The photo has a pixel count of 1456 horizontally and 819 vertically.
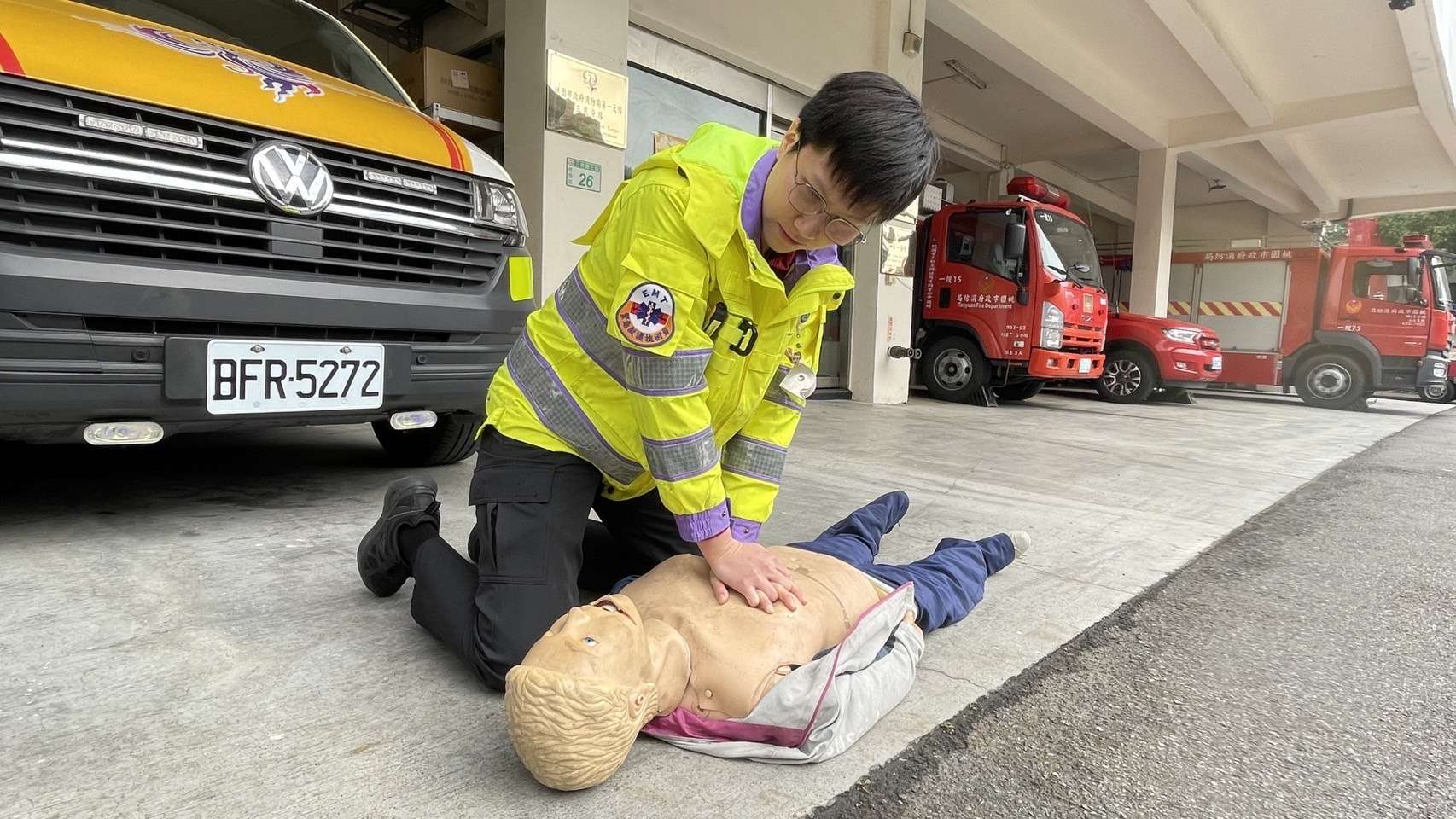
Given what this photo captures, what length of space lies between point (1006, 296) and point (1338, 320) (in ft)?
18.9

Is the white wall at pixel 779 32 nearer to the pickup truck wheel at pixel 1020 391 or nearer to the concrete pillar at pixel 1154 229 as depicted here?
the pickup truck wheel at pixel 1020 391

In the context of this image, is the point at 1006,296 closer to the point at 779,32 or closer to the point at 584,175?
the point at 779,32

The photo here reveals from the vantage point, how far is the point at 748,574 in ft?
4.36

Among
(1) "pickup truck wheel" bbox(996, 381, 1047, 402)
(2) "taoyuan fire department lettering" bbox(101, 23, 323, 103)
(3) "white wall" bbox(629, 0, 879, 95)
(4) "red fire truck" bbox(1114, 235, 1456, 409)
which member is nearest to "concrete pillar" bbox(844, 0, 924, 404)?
→ (3) "white wall" bbox(629, 0, 879, 95)

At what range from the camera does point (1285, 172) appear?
14.3 metres

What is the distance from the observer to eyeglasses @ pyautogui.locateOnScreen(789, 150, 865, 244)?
1.25 m

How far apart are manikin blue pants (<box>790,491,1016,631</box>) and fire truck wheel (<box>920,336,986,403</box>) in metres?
6.20

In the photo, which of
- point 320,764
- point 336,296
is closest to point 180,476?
point 336,296

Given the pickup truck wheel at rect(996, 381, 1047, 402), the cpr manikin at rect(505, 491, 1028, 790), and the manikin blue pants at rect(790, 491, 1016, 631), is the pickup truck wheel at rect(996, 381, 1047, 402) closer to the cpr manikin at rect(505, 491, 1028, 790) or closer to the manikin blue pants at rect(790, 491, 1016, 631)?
the manikin blue pants at rect(790, 491, 1016, 631)

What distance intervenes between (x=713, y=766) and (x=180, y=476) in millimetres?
2498

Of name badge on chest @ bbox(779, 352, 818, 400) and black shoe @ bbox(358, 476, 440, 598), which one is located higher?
name badge on chest @ bbox(779, 352, 818, 400)

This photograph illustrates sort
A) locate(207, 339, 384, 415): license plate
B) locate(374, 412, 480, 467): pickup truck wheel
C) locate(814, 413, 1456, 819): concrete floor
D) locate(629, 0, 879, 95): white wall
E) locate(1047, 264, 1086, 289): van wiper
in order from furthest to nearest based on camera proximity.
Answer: locate(1047, 264, 1086, 289): van wiper, locate(629, 0, 879, 95): white wall, locate(374, 412, 480, 467): pickup truck wheel, locate(207, 339, 384, 415): license plate, locate(814, 413, 1456, 819): concrete floor

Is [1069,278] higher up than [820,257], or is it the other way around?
[1069,278]

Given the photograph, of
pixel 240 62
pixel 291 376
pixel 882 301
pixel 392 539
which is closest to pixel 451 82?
pixel 240 62
